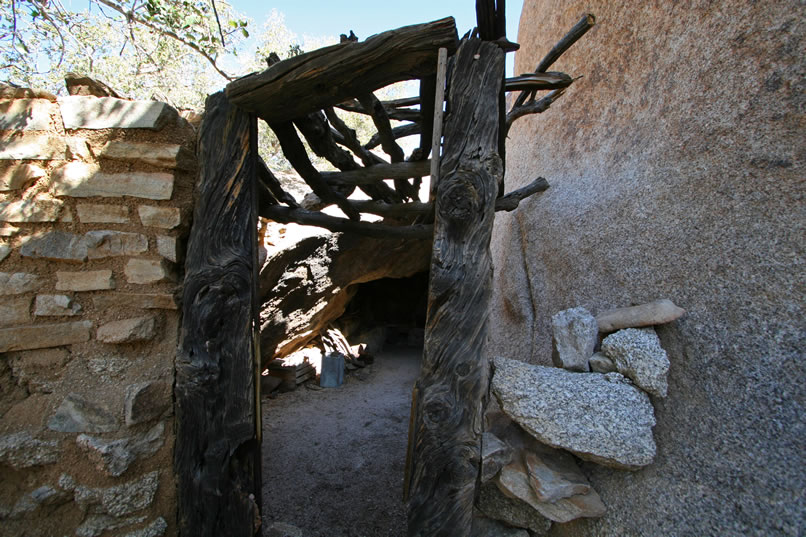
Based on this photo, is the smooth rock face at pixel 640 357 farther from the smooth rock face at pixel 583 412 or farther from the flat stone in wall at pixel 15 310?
the flat stone in wall at pixel 15 310

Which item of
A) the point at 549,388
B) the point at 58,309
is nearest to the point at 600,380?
the point at 549,388

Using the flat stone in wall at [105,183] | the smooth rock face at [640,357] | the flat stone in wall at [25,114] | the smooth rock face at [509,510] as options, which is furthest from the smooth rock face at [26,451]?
the smooth rock face at [640,357]

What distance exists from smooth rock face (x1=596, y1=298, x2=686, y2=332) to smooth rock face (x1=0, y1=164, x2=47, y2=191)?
2.67m

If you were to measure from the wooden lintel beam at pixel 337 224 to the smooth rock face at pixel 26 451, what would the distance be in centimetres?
146

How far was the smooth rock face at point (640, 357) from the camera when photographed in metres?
1.66

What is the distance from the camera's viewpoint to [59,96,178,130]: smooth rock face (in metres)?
1.67

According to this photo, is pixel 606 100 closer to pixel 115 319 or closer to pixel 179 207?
pixel 179 207

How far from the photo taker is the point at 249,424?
1.60 meters

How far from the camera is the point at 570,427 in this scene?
1600mm

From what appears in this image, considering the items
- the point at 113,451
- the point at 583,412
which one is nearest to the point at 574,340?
the point at 583,412

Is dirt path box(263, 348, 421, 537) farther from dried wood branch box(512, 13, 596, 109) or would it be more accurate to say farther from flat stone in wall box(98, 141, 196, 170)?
dried wood branch box(512, 13, 596, 109)

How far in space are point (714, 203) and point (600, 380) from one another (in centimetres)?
97

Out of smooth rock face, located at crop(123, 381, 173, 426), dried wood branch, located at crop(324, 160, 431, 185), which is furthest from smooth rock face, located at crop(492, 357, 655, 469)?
smooth rock face, located at crop(123, 381, 173, 426)

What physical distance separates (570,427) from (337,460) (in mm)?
2017
